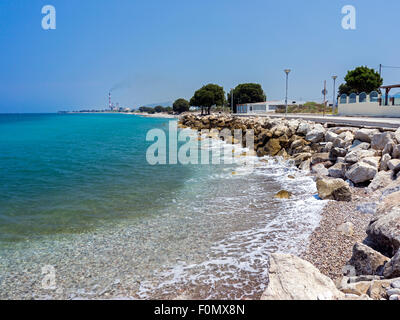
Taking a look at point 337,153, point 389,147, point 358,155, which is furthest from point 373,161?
point 337,153

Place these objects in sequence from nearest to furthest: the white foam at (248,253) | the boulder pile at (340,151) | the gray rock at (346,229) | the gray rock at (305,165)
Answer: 1. the white foam at (248,253)
2. the gray rock at (346,229)
3. the boulder pile at (340,151)
4. the gray rock at (305,165)

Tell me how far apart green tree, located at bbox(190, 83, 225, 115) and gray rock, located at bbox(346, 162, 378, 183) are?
7156cm

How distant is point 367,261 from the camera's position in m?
4.69

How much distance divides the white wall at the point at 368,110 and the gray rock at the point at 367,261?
22.6 m

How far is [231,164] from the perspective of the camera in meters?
18.6

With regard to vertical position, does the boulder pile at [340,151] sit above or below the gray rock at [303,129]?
below

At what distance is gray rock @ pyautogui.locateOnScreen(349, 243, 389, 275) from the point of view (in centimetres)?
454

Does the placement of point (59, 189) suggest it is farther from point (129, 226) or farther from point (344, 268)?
point (344, 268)

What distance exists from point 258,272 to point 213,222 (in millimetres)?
2872

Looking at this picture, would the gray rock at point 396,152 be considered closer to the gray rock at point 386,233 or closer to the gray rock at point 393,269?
the gray rock at point 386,233

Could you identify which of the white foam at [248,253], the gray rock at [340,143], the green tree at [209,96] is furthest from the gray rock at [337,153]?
the green tree at [209,96]

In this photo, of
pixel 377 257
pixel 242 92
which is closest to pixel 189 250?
pixel 377 257

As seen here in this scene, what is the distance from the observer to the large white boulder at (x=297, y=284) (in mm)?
3590

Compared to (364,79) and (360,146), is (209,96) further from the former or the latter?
(360,146)
